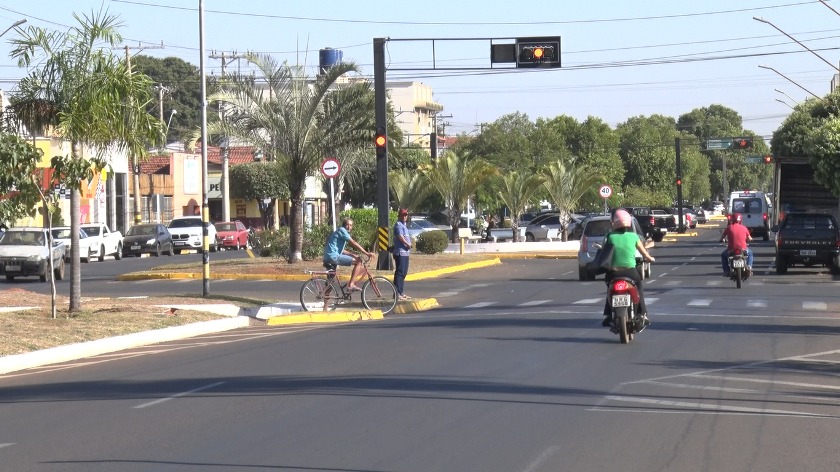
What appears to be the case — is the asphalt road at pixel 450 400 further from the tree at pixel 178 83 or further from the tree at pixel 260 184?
the tree at pixel 178 83

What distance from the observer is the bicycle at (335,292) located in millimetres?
24156

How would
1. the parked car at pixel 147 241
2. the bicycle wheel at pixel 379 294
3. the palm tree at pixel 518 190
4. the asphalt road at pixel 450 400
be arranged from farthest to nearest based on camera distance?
the palm tree at pixel 518 190 < the parked car at pixel 147 241 < the bicycle wheel at pixel 379 294 < the asphalt road at pixel 450 400

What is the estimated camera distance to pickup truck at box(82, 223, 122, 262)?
51.8 meters

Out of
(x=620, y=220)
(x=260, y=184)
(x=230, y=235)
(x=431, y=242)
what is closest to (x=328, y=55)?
A: (x=260, y=184)

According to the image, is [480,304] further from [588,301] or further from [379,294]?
[379,294]

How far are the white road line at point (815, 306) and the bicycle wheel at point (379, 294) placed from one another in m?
8.32

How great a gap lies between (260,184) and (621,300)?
216 feet

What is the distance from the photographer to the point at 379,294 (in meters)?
24.7

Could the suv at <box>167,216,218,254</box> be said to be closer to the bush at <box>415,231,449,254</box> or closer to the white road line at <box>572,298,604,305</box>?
the bush at <box>415,231,449,254</box>

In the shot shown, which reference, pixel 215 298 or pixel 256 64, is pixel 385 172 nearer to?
pixel 256 64

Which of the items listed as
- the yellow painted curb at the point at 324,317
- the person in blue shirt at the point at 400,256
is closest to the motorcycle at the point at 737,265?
the person in blue shirt at the point at 400,256

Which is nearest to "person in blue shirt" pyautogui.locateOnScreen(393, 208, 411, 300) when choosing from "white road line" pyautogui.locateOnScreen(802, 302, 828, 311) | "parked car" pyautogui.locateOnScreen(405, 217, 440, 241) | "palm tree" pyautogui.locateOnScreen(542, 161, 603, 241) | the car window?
"white road line" pyautogui.locateOnScreen(802, 302, 828, 311)

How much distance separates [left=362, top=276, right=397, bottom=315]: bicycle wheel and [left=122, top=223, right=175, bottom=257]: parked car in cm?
3379

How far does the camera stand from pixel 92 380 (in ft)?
48.0
